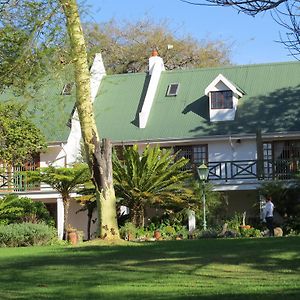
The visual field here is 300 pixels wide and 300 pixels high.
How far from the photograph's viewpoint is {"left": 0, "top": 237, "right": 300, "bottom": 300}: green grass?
10594mm

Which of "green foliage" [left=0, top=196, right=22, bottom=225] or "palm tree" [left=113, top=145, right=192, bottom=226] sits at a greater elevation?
"palm tree" [left=113, top=145, right=192, bottom=226]

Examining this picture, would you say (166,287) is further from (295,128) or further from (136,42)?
(136,42)

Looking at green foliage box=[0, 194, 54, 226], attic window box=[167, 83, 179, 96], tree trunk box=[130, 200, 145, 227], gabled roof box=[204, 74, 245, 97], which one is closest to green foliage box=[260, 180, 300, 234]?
tree trunk box=[130, 200, 145, 227]

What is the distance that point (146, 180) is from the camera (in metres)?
30.3

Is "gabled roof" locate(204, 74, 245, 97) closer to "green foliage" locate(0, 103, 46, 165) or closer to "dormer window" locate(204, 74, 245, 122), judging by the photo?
"dormer window" locate(204, 74, 245, 122)

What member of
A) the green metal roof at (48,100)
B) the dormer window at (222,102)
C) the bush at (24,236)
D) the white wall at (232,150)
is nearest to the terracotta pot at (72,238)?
the bush at (24,236)

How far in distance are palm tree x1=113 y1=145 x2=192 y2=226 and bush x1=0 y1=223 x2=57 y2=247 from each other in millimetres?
5720

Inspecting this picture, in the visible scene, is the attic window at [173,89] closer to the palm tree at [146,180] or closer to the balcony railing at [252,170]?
the balcony railing at [252,170]

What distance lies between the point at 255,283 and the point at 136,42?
155 ft

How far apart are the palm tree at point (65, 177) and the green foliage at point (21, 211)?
133cm

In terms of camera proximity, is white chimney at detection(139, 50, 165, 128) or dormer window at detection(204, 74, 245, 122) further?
white chimney at detection(139, 50, 165, 128)

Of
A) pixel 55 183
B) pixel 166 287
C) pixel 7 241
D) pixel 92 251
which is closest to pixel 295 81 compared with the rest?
pixel 55 183

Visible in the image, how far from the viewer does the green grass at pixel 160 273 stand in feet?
34.8

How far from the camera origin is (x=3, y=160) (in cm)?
3347
